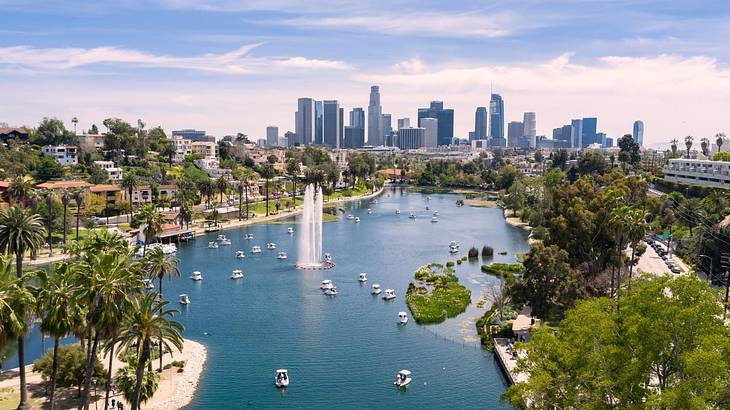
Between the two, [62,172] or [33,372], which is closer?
[33,372]

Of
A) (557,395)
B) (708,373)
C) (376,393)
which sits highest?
(708,373)

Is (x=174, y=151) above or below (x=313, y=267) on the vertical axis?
above

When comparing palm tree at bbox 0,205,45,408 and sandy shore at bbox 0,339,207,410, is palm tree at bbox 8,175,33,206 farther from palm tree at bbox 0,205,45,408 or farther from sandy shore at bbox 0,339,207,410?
sandy shore at bbox 0,339,207,410

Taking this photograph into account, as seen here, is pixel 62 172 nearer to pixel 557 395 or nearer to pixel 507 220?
pixel 507 220

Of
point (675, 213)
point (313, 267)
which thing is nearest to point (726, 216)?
point (675, 213)

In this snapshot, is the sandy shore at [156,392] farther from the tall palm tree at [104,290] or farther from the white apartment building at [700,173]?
the white apartment building at [700,173]

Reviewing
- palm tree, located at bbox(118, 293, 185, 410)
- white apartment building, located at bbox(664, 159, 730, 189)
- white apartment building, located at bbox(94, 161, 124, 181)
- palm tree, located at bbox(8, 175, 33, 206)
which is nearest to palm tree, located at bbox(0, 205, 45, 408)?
palm tree, located at bbox(118, 293, 185, 410)

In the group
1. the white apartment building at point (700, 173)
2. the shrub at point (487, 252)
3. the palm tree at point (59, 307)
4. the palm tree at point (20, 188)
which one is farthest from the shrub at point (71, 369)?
the white apartment building at point (700, 173)
